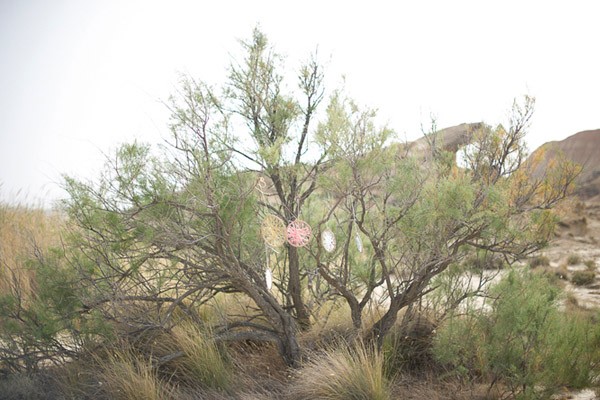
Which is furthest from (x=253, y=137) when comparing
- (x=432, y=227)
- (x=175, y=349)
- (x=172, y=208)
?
(x=175, y=349)

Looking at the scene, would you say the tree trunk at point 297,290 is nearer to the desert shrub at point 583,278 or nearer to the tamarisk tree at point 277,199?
the tamarisk tree at point 277,199

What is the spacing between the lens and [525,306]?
11.8 feet

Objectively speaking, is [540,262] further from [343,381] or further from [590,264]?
[343,381]

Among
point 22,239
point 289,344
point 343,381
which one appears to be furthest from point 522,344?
point 22,239

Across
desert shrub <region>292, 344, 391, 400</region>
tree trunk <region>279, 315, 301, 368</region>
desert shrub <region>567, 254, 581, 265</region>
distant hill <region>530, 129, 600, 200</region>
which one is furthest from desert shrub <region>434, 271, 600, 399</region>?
distant hill <region>530, 129, 600, 200</region>

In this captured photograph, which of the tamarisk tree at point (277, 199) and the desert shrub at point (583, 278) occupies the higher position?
the tamarisk tree at point (277, 199)

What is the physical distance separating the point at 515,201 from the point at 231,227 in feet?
7.72

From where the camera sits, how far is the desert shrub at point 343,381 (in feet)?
11.7

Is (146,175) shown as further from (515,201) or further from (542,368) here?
(542,368)

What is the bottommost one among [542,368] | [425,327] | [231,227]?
[542,368]

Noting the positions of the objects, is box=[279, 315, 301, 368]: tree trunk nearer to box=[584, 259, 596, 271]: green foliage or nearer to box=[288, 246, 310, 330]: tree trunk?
box=[288, 246, 310, 330]: tree trunk

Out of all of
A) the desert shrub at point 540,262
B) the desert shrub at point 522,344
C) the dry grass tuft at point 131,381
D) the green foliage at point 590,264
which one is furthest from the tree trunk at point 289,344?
the desert shrub at point 540,262

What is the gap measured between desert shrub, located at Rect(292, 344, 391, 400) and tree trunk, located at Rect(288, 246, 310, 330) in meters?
0.82

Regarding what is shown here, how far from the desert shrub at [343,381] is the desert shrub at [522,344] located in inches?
22.2
